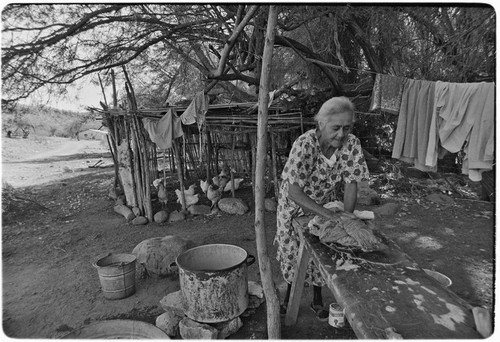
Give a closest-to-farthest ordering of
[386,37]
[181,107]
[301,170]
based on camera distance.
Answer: [301,170] < [386,37] < [181,107]

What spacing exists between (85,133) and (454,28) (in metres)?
30.0

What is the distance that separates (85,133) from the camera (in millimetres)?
29109

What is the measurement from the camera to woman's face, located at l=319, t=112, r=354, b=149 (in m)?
2.46

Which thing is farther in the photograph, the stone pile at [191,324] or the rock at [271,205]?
the rock at [271,205]

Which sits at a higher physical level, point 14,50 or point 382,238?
point 14,50

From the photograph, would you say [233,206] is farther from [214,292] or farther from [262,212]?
[262,212]

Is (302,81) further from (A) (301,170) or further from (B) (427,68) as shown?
(A) (301,170)

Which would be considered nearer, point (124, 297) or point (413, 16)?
point (124, 297)

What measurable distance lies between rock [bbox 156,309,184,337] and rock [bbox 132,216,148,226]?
4.17 metres

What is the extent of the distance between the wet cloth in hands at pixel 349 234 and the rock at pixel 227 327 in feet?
4.27

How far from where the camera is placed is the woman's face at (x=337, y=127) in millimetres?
2459

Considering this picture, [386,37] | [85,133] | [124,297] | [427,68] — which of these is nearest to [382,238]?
[124,297]

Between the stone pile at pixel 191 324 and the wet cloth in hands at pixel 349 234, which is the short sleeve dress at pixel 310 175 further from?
the stone pile at pixel 191 324

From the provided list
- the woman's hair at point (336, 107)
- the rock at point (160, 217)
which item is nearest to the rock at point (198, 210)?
the rock at point (160, 217)
